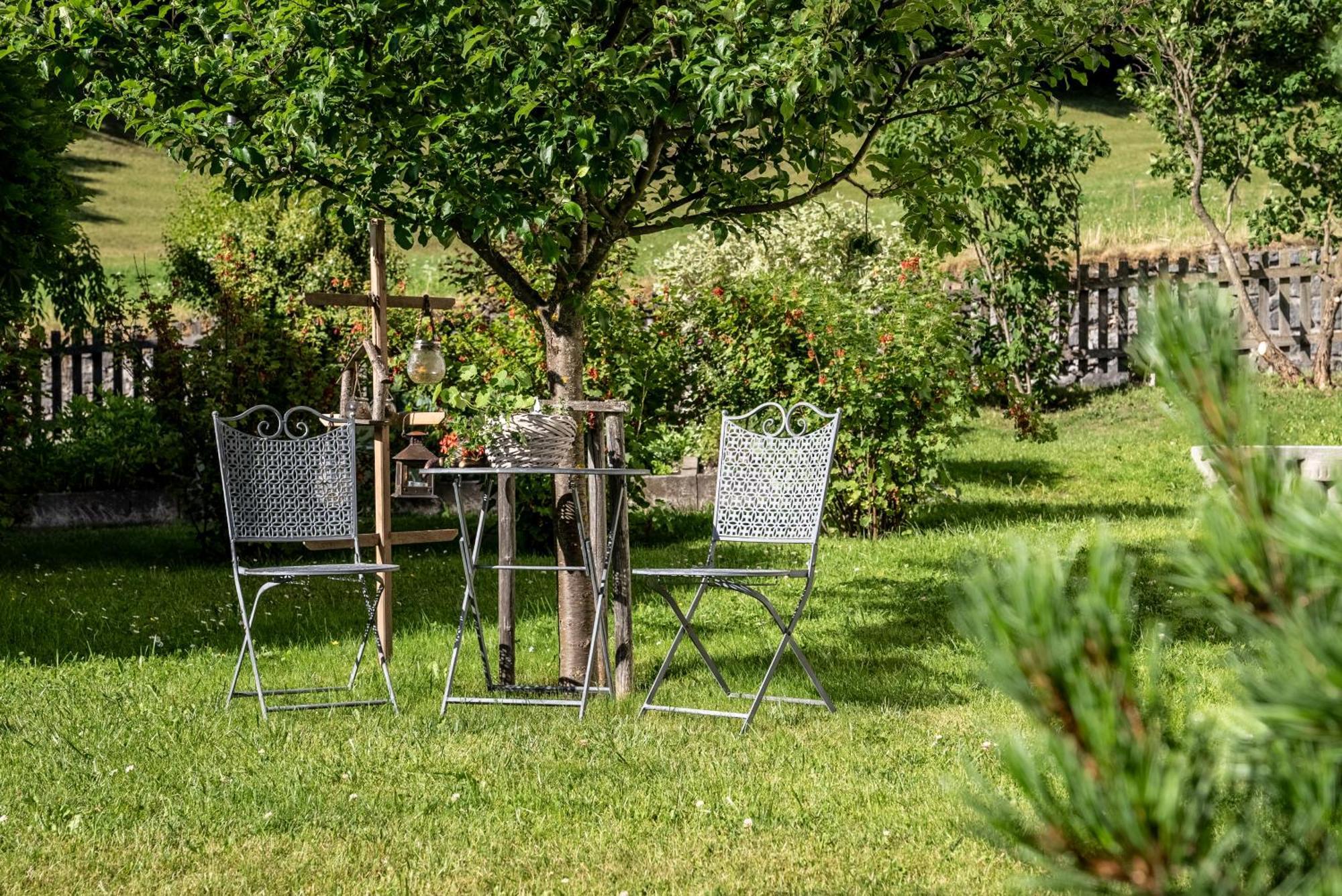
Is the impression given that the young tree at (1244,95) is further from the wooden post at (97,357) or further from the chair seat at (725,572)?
the wooden post at (97,357)

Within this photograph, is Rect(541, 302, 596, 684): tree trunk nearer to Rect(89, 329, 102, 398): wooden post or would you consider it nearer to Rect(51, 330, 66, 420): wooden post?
Rect(51, 330, 66, 420): wooden post

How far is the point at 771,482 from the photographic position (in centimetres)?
527

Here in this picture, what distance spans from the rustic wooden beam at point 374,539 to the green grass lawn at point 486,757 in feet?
1.59

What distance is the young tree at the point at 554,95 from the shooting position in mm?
4363

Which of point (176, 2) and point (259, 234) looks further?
point (259, 234)

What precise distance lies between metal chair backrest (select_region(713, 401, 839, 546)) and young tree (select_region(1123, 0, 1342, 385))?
26.5 ft

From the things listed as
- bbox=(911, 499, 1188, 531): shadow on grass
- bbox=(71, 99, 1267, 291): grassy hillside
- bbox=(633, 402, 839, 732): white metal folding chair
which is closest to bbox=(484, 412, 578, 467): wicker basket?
bbox=(633, 402, 839, 732): white metal folding chair

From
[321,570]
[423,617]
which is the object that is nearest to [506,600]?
[321,570]

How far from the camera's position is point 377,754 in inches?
167

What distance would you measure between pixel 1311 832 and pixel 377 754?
11.9ft

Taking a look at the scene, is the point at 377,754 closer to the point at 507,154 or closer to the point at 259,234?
the point at 507,154

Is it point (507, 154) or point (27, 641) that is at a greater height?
point (507, 154)

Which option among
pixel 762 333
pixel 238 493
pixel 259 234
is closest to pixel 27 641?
pixel 238 493

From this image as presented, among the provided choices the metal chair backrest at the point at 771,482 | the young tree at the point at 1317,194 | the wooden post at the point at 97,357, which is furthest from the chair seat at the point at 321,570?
the young tree at the point at 1317,194
